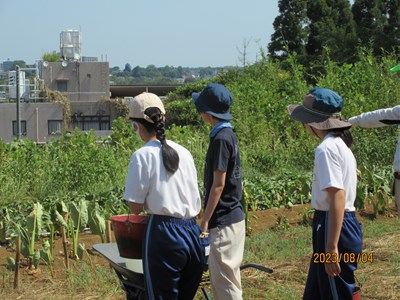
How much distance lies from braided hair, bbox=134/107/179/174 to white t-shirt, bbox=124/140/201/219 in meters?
0.03

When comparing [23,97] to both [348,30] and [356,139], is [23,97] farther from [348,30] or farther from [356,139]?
[356,139]

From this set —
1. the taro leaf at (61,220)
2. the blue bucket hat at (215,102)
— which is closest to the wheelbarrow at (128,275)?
the blue bucket hat at (215,102)

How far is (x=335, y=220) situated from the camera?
430cm

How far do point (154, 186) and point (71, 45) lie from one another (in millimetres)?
50839

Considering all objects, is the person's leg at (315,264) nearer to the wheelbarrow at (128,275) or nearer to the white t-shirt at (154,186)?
the wheelbarrow at (128,275)

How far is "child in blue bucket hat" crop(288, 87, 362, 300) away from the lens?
4.34 meters

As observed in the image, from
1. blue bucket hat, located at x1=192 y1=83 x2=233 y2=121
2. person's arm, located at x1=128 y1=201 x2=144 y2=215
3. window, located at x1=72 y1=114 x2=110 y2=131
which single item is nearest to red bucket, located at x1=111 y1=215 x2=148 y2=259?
person's arm, located at x1=128 y1=201 x2=144 y2=215

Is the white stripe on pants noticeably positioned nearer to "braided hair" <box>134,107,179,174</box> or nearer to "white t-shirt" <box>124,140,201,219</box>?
"white t-shirt" <box>124,140,201,219</box>

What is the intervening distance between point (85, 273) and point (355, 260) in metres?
2.94

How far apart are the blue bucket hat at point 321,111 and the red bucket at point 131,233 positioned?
1160 millimetres

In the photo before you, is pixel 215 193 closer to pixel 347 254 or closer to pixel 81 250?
pixel 347 254

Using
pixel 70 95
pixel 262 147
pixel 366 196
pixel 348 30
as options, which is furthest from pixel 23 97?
pixel 366 196

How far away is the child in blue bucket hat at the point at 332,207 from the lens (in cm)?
434

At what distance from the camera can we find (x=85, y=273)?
22.0ft
